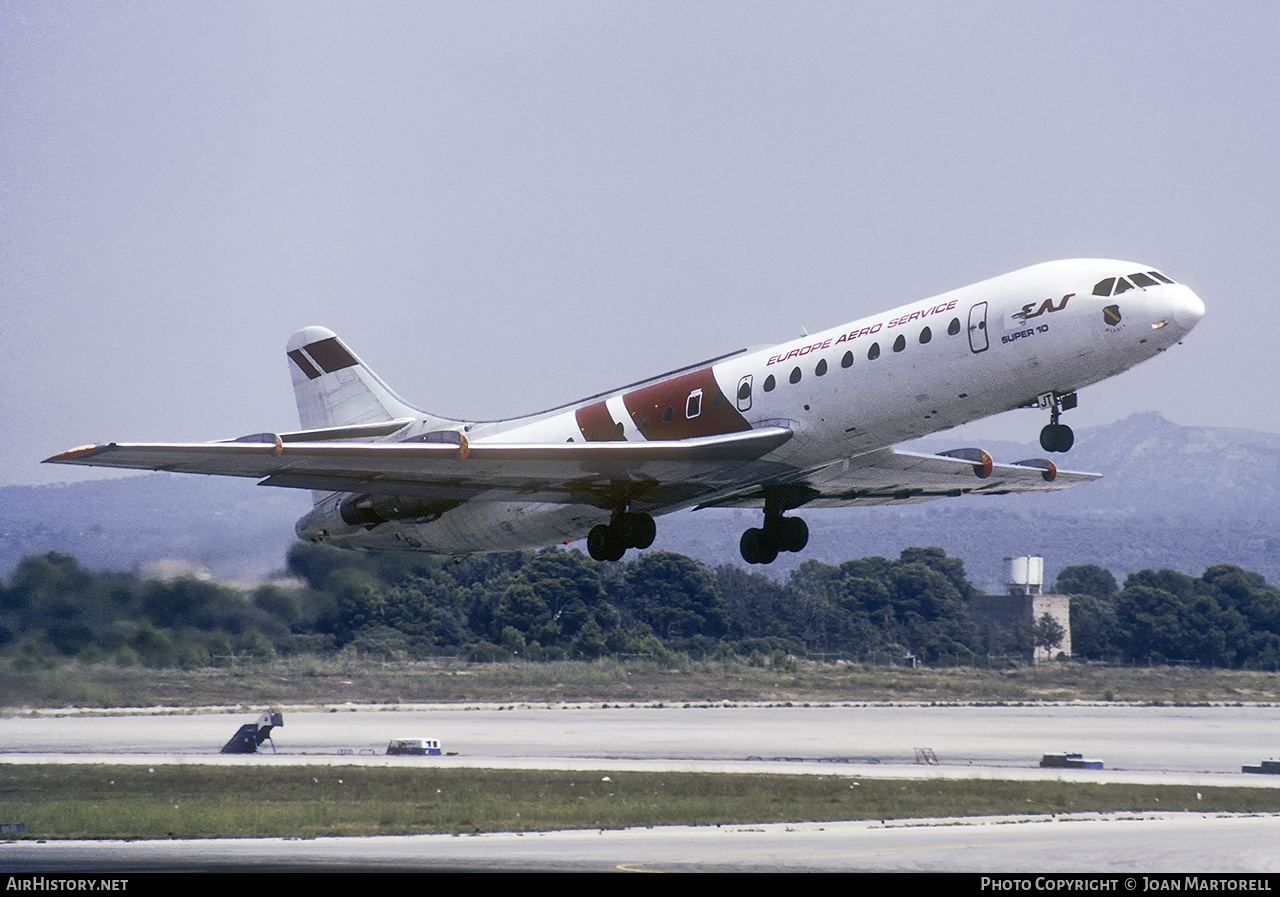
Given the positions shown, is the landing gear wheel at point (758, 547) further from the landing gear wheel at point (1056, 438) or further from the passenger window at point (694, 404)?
the landing gear wheel at point (1056, 438)

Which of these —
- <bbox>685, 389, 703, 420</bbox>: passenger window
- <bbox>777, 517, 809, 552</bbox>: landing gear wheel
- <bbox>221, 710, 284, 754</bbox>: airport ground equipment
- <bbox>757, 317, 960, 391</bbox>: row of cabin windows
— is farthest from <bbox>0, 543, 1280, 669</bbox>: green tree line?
<bbox>757, 317, 960, 391</bbox>: row of cabin windows

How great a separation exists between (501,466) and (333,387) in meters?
13.0

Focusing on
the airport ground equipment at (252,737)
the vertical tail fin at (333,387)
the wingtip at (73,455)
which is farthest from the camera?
the airport ground equipment at (252,737)

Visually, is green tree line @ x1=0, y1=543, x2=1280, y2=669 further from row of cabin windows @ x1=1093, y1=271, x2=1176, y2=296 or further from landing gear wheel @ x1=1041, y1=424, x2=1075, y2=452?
row of cabin windows @ x1=1093, y1=271, x2=1176, y2=296

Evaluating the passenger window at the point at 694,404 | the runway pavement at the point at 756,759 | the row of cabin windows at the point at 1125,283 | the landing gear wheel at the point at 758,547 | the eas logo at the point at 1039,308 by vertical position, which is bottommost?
the runway pavement at the point at 756,759

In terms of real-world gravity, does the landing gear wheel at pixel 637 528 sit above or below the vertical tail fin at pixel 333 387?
below

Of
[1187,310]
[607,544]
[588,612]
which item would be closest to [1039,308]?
[1187,310]

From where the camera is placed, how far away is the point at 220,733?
76.2 metres

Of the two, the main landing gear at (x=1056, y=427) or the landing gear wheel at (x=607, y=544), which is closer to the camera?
the main landing gear at (x=1056, y=427)

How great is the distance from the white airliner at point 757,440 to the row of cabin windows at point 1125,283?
38 millimetres

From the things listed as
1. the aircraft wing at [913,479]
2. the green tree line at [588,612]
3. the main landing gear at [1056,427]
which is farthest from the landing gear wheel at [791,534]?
the green tree line at [588,612]

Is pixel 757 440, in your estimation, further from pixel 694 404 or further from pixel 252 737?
pixel 252 737

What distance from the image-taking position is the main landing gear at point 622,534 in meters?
34.0

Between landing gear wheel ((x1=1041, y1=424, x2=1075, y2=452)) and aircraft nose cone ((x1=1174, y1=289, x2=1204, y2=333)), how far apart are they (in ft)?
9.58
